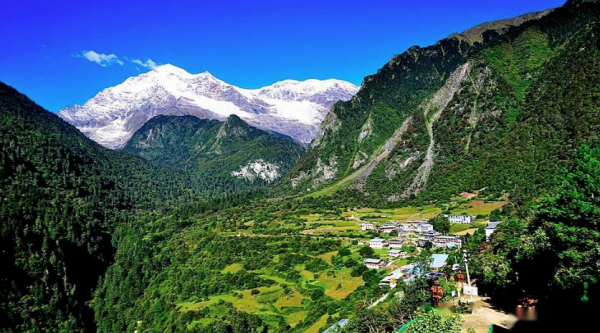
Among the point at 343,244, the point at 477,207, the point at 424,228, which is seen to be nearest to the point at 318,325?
the point at 343,244

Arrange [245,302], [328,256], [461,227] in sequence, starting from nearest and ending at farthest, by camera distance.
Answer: [245,302], [328,256], [461,227]

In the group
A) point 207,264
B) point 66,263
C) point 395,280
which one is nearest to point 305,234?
point 207,264

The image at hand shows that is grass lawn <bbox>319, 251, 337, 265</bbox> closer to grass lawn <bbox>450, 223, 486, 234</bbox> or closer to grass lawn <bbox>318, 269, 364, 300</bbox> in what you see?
grass lawn <bbox>318, 269, 364, 300</bbox>

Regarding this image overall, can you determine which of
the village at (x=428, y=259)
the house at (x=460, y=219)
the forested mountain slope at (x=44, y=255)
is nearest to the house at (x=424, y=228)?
the village at (x=428, y=259)

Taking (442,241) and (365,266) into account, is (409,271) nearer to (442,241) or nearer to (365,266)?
(365,266)

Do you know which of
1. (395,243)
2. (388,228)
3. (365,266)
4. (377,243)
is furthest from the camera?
(388,228)

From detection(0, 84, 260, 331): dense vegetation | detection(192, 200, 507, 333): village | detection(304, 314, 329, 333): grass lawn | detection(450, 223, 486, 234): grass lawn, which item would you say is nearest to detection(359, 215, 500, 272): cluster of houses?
detection(192, 200, 507, 333): village

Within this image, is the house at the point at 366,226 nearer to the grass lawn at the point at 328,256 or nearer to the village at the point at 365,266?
the village at the point at 365,266
